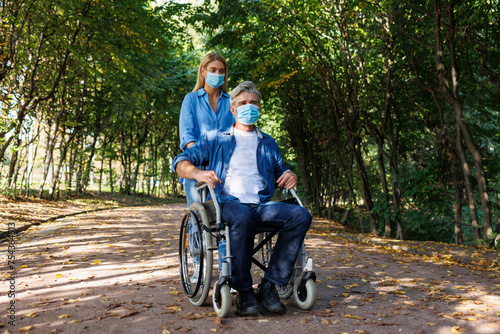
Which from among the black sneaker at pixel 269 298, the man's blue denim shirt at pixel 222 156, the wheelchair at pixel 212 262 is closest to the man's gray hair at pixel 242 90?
Answer: the man's blue denim shirt at pixel 222 156

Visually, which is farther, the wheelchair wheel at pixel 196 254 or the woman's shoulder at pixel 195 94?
the woman's shoulder at pixel 195 94

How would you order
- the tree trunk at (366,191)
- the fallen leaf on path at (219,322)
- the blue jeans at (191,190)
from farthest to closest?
the tree trunk at (366,191) → the blue jeans at (191,190) → the fallen leaf on path at (219,322)

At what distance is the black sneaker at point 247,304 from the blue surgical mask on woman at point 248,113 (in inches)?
51.7

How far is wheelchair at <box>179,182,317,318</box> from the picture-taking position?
9.27 ft

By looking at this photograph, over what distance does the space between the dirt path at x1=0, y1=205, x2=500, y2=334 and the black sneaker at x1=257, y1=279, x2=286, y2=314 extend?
0.06m

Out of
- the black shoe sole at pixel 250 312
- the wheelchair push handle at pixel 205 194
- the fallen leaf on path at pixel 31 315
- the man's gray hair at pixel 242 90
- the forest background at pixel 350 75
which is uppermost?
the forest background at pixel 350 75

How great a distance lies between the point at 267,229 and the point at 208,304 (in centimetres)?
77

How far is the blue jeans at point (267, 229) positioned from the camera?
2.89 m

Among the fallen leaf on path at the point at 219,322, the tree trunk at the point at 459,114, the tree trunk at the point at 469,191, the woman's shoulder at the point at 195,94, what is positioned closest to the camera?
the fallen leaf on path at the point at 219,322

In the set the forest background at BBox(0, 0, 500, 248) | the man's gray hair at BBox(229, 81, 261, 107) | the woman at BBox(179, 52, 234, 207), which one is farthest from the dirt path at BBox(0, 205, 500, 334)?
the forest background at BBox(0, 0, 500, 248)

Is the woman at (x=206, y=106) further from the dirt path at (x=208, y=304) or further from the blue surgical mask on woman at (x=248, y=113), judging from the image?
the dirt path at (x=208, y=304)

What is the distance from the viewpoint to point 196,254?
10.9 feet

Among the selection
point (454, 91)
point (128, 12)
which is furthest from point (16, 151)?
point (454, 91)

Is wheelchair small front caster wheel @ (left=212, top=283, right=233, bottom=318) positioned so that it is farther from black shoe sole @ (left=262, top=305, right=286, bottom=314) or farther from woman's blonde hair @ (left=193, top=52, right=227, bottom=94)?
woman's blonde hair @ (left=193, top=52, right=227, bottom=94)
